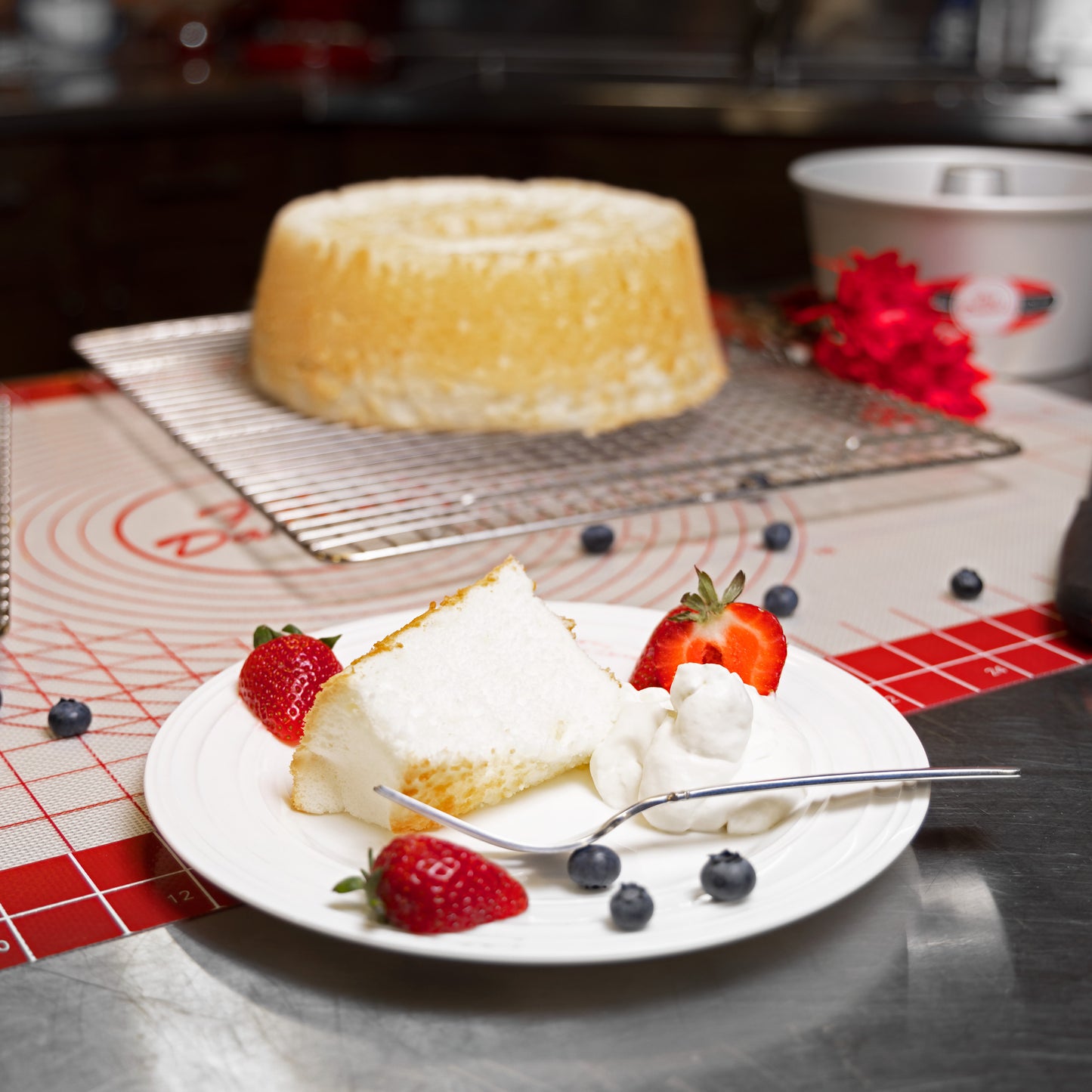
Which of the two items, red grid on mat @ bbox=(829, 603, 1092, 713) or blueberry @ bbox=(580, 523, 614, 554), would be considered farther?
blueberry @ bbox=(580, 523, 614, 554)

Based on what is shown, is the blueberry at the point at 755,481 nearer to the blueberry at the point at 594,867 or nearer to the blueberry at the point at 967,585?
the blueberry at the point at 967,585

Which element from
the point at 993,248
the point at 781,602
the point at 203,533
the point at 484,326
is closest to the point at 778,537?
the point at 781,602

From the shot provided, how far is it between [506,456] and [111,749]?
649 mm

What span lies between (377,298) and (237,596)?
0.46 metres

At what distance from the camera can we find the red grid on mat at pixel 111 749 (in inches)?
30.4

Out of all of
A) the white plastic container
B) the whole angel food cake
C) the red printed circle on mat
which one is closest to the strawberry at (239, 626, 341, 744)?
the red printed circle on mat

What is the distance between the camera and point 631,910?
2.21 feet

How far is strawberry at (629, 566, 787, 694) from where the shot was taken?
86 centimetres

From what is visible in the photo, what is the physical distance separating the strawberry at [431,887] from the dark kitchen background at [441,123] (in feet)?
6.96

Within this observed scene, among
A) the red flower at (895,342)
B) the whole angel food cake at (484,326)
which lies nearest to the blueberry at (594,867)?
the whole angel food cake at (484,326)

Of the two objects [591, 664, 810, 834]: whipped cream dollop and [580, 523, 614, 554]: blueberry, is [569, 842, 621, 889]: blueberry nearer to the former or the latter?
[591, 664, 810, 834]: whipped cream dollop

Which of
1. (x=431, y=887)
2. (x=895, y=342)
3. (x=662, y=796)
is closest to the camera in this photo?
(x=431, y=887)

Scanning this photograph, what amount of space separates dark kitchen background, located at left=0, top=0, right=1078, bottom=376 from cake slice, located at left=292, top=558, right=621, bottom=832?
1949mm

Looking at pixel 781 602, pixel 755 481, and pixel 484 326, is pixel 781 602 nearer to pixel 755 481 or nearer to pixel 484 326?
pixel 755 481
